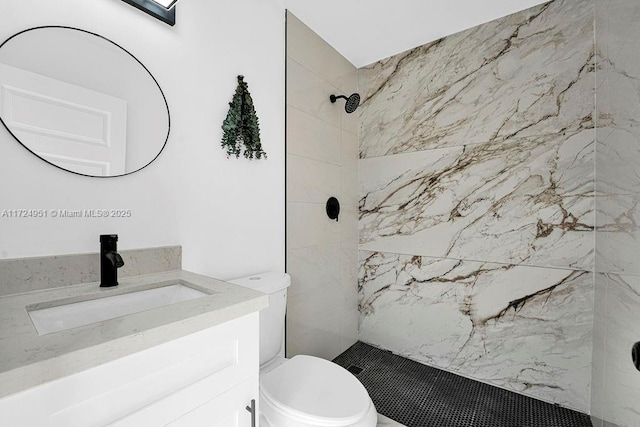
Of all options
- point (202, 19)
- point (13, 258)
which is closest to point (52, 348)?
point (13, 258)

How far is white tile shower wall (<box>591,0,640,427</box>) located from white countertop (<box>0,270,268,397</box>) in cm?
142

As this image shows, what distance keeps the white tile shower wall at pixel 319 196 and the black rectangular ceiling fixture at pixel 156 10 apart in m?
0.73

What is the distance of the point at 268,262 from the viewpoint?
1.66 m

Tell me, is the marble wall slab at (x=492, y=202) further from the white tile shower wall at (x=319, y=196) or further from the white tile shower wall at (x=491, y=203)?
the white tile shower wall at (x=319, y=196)

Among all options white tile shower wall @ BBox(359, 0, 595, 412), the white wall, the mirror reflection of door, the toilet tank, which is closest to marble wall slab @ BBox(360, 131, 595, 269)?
white tile shower wall @ BBox(359, 0, 595, 412)

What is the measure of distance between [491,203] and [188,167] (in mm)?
1816

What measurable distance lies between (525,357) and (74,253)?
2382mm

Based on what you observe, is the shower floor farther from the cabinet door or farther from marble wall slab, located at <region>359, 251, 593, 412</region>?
the cabinet door

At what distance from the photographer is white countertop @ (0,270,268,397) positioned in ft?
1.54

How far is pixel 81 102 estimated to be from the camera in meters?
0.98

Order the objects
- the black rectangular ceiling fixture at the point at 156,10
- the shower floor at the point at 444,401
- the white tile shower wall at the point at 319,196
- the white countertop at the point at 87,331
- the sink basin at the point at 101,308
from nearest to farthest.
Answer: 1. the white countertop at the point at 87,331
2. the sink basin at the point at 101,308
3. the black rectangular ceiling fixture at the point at 156,10
4. the shower floor at the point at 444,401
5. the white tile shower wall at the point at 319,196

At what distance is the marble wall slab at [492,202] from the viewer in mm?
1627

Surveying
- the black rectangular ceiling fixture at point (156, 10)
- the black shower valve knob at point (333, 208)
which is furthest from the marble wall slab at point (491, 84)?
the black rectangular ceiling fixture at point (156, 10)

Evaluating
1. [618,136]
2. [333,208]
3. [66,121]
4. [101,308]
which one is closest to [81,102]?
[66,121]
